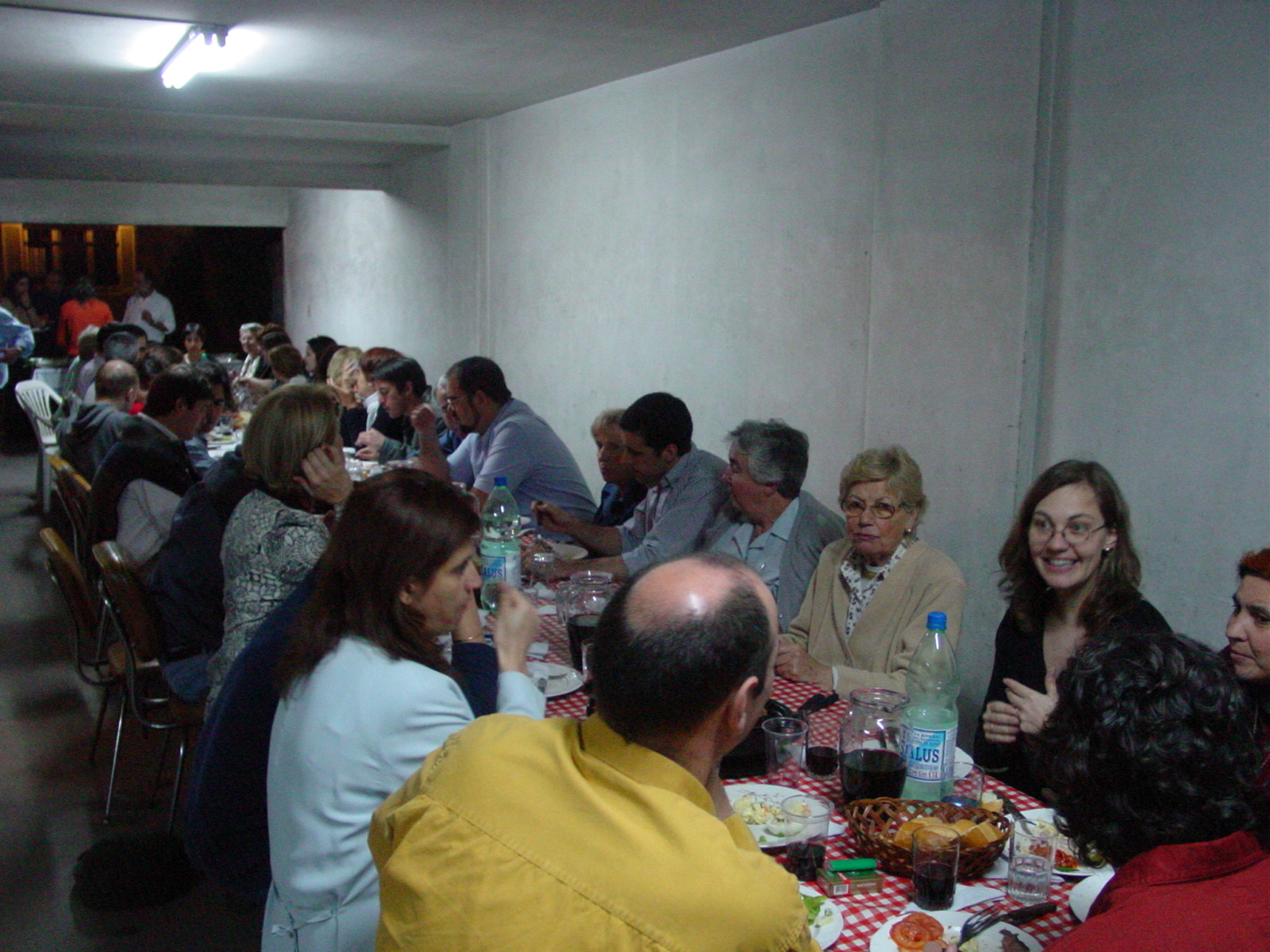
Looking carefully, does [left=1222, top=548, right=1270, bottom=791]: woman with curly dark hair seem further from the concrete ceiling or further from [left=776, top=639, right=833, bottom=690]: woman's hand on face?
the concrete ceiling

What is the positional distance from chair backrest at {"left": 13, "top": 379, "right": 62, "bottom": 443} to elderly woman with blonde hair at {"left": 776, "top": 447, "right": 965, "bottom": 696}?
23.1 feet

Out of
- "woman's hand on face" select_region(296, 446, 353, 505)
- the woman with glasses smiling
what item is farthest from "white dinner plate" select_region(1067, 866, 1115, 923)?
"woman's hand on face" select_region(296, 446, 353, 505)

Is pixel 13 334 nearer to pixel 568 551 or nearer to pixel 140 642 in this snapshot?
pixel 140 642

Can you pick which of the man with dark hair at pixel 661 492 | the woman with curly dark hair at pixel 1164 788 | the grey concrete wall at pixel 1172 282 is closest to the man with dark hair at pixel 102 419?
the man with dark hair at pixel 661 492

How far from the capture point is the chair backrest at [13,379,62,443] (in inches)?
336

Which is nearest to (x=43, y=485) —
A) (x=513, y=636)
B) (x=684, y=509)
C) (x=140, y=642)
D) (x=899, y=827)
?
(x=140, y=642)

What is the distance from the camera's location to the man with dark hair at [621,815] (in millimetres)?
1135

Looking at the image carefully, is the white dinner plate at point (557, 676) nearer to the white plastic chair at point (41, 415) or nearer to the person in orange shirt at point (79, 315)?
the white plastic chair at point (41, 415)

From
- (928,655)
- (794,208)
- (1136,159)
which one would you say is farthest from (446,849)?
(794,208)

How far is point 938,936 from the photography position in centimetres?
166

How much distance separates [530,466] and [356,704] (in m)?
3.35

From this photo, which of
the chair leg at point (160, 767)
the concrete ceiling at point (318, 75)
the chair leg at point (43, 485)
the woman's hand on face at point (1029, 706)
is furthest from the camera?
the chair leg at point (43, 485)

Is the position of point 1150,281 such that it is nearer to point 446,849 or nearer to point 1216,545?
point 1216,545

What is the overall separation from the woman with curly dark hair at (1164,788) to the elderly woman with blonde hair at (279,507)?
6.55 feet
